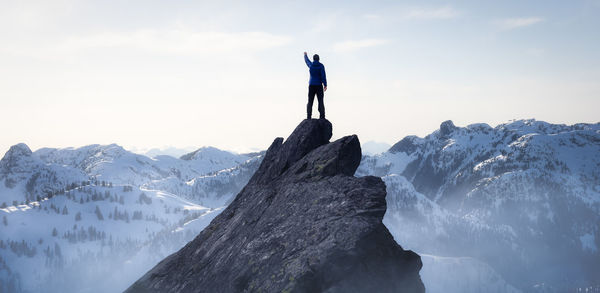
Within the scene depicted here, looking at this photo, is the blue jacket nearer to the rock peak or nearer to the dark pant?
the dark pant

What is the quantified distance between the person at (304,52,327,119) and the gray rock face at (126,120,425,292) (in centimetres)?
311

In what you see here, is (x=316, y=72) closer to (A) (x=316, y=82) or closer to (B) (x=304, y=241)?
(A) (x=316, y=82)

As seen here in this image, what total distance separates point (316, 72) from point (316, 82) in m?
0.68

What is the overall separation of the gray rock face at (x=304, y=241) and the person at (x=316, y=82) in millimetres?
3115

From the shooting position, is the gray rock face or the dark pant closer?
the gray rock face

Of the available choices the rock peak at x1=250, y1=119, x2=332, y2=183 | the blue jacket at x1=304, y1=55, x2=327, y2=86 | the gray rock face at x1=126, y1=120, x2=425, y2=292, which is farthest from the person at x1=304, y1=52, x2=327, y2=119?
the gray rock face at x1=126, y1=120, x2=425, y2=292

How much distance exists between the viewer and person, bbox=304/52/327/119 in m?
32.3

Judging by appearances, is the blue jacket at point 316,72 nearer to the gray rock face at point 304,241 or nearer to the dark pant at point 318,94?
the dark pant at point 318,94

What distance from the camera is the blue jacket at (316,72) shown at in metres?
32.2

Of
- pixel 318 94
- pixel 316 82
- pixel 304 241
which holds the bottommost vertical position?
pixel 304 241

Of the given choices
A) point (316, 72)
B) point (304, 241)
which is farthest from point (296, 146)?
point (304, 241)

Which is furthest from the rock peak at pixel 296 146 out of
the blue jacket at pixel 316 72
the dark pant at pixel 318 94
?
the blue jacket at pixel 316 72

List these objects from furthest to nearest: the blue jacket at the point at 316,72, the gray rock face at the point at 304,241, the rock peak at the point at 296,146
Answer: the blue jacket at the point at 316,72 → the rock peak at the point at 296,146 → the gray rock face at the point at 304,241

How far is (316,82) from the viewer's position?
107 feet
